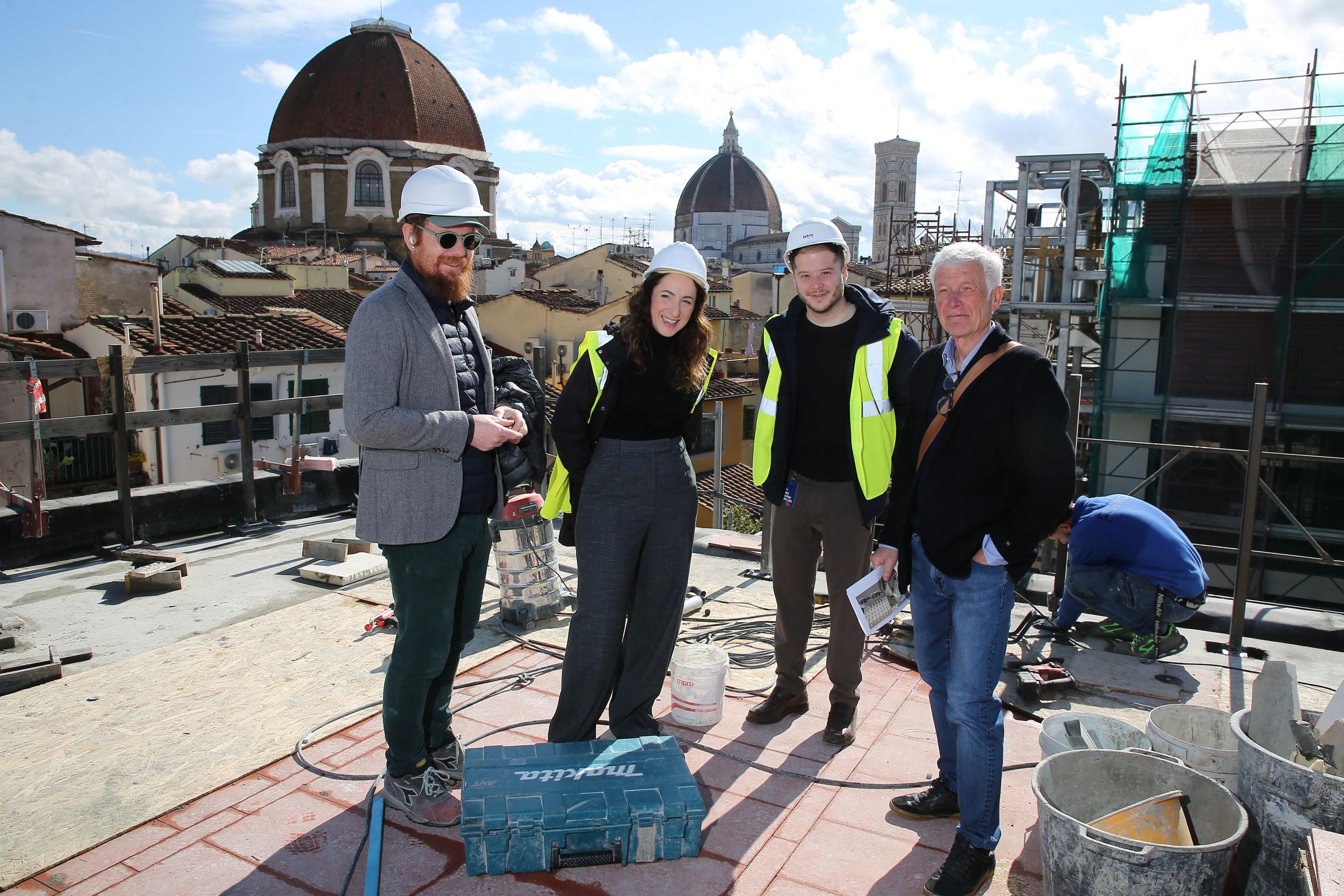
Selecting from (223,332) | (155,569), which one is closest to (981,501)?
(155,569)

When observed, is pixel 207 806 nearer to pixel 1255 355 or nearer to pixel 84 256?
pixel 1255 355

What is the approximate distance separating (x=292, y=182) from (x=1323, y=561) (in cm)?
4643

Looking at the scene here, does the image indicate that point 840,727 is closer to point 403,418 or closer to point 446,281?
point 403,418

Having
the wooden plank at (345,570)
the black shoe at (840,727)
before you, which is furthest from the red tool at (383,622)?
the black shoe at (840,727)

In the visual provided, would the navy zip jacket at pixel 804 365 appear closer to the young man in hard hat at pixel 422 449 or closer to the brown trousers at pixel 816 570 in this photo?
the brown trousers at pixel 816 570

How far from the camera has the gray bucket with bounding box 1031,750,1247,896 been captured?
1966 millimetres

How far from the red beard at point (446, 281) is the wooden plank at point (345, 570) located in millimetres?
2747

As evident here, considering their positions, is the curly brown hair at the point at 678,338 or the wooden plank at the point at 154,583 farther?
the wooden plank at the point at 154,583

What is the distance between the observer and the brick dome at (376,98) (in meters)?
43.8

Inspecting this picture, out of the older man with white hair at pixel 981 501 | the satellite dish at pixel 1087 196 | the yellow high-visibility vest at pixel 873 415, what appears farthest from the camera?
the satellite dish at pixel 1087 196

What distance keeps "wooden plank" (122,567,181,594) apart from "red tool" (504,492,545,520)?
2021 millimetres

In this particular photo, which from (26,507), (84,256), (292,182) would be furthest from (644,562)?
(292,182)

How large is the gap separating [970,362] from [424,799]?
2033 mm

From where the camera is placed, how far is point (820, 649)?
4117 mm
